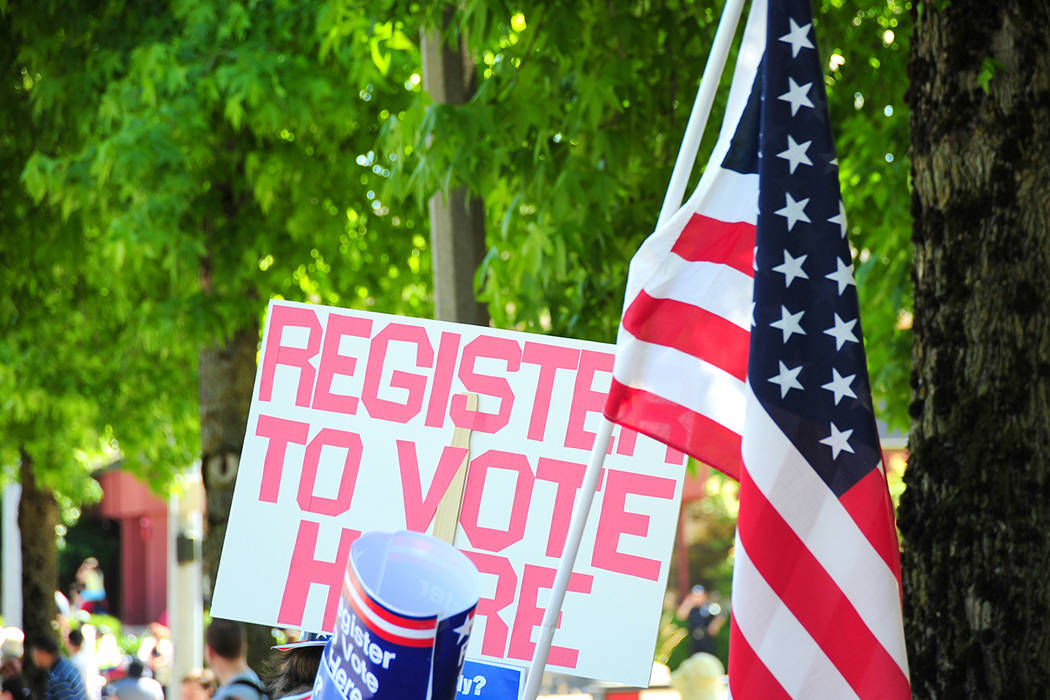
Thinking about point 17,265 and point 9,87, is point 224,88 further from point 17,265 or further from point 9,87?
point 17,265

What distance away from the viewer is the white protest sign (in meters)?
3.18

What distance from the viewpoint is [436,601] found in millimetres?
2084

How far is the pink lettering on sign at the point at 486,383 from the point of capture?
327cm

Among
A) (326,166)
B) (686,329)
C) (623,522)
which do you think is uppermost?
(326,166)

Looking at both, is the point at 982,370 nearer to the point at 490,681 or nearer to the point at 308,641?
the point at 490,681

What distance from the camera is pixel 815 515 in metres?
2.66

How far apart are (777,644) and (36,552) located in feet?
42.9

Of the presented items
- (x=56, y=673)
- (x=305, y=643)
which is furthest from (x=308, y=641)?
(x=56, y=673)

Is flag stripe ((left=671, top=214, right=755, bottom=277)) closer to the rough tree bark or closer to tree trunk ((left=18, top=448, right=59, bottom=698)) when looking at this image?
the rough tree bark

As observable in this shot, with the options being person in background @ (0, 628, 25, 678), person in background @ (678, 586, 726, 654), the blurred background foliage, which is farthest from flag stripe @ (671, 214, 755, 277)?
person in background @ (678, 586, 726, 654)

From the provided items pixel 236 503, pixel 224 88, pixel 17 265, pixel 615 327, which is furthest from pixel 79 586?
pixel 236 503

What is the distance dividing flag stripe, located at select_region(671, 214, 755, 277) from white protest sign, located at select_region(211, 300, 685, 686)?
531 mm

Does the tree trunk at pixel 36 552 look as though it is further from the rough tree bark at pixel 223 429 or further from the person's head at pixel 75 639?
the rough tree bark at pixel 223 429

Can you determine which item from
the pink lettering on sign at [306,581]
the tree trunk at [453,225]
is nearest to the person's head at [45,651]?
the tree trunk at [453,225]
